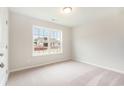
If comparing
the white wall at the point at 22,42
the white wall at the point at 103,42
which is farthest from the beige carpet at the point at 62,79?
the white wall at the point at 103,42

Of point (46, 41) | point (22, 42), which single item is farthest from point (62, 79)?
point (46, 41)

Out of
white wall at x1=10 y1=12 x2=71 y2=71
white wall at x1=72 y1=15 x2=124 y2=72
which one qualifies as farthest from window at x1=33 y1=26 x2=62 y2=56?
white wall at x1=72 y1=15 x2=124 y2=72

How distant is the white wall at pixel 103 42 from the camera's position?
3.28 metres

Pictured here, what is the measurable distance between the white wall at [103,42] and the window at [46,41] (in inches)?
48.4

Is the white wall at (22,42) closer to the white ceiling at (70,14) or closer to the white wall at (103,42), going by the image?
the white ceiling at (70,14)

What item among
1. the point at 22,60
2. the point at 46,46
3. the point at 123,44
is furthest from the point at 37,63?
the point at 123,44

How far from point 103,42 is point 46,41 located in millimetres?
2882

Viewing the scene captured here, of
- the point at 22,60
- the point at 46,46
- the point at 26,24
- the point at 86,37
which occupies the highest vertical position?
the point at 26,24

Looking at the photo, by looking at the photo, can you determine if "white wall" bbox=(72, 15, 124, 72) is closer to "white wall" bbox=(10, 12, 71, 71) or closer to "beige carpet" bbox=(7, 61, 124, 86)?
"beige carpet" bbox=(7, 61, 124, 86)

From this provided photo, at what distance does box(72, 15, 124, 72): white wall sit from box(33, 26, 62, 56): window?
123 cm

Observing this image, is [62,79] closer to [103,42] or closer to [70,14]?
[70,14]
